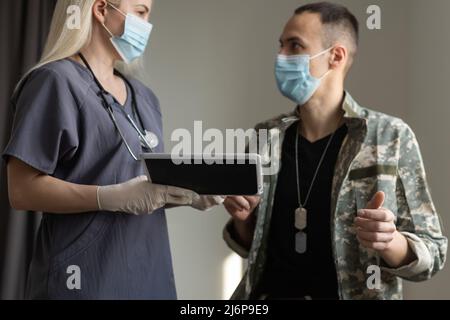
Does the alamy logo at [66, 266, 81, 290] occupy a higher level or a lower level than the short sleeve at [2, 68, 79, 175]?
lower

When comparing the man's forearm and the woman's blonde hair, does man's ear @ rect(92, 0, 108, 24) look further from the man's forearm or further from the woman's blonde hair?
the man's forearm

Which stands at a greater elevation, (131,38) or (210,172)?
(131,38)

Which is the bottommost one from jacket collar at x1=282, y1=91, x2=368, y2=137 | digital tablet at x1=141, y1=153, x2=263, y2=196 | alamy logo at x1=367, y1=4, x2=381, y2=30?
digital tablet at x1=141, y1=153, x2=263, y2=196

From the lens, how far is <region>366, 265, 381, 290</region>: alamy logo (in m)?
1.42

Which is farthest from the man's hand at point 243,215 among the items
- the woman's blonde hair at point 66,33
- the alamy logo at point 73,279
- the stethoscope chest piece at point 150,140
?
the woman's blonde hair at point 66,33

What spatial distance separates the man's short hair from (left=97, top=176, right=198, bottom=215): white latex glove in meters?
0.78

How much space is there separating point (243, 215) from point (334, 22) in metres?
0.70

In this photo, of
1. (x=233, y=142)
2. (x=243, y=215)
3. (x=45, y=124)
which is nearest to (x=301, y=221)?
(x=243, y=215)

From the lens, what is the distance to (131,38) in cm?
140

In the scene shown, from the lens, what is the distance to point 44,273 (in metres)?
1.21

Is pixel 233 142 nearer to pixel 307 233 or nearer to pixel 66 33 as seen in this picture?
pixel 307 233

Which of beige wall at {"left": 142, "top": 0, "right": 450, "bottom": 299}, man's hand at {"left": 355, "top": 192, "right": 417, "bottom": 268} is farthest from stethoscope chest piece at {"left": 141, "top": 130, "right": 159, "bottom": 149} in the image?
beige wall at {"left": 142, "top": 0, "right": 450, "bottom": 299}

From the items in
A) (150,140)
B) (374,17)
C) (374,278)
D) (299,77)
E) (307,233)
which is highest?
(374,17)

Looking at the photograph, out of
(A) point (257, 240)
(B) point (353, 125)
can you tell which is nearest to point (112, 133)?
(A) point (257, 240)
